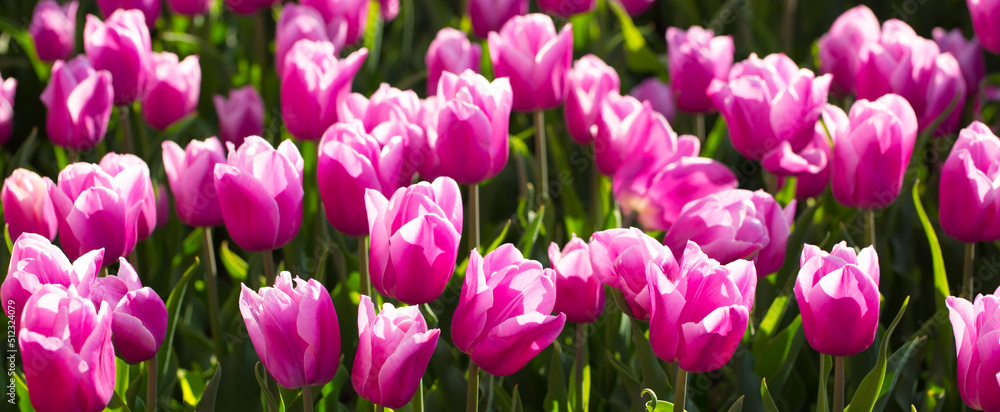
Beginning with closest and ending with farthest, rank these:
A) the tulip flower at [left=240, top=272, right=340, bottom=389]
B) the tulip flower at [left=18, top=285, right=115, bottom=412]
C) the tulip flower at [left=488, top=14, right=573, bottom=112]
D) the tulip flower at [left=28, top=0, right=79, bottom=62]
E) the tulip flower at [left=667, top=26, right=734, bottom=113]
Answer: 1. the tulip flower at [left=18, top=285, right=115, bottom=412]
2. the tulip flower at [left=240, top=272, right=340, bottom=389]
3. the tulip flower at [left=488, top=14, right=573, bottom=112]
4. the tulip flower at [left=667, top=26, right=734, bottom=113]
5. the tulip flower at [left=28, top=0, right=79, bottom=62]

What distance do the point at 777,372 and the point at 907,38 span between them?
83cm

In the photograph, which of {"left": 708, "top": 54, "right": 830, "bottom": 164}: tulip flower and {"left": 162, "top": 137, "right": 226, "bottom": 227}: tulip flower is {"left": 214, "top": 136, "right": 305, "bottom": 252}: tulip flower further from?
{"left": 708, "top": 54, "right": 830, "bottom": 164}: tulip flower

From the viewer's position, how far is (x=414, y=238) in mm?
1191

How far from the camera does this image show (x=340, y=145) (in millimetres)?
1388

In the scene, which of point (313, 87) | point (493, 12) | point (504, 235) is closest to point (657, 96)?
point (493, 12)

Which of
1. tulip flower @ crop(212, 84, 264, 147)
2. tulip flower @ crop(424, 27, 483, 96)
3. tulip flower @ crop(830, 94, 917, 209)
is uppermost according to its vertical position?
tulip flower @ crop(830, 94, 917, 209)

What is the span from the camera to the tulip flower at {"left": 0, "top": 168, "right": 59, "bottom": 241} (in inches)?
56.7

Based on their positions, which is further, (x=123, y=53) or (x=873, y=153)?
(x=123, y=53)

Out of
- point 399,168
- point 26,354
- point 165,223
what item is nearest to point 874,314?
point 399,168

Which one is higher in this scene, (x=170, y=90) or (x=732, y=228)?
(x=732, y=228)

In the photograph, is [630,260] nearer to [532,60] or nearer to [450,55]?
[532,60]

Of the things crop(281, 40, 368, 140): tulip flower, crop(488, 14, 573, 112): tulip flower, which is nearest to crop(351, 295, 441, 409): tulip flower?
crop(281, 40, 368, 140): tulip flower

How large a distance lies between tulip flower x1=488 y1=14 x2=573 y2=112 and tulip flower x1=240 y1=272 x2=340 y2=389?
886 millimetres

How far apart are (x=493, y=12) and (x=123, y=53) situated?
96cm
